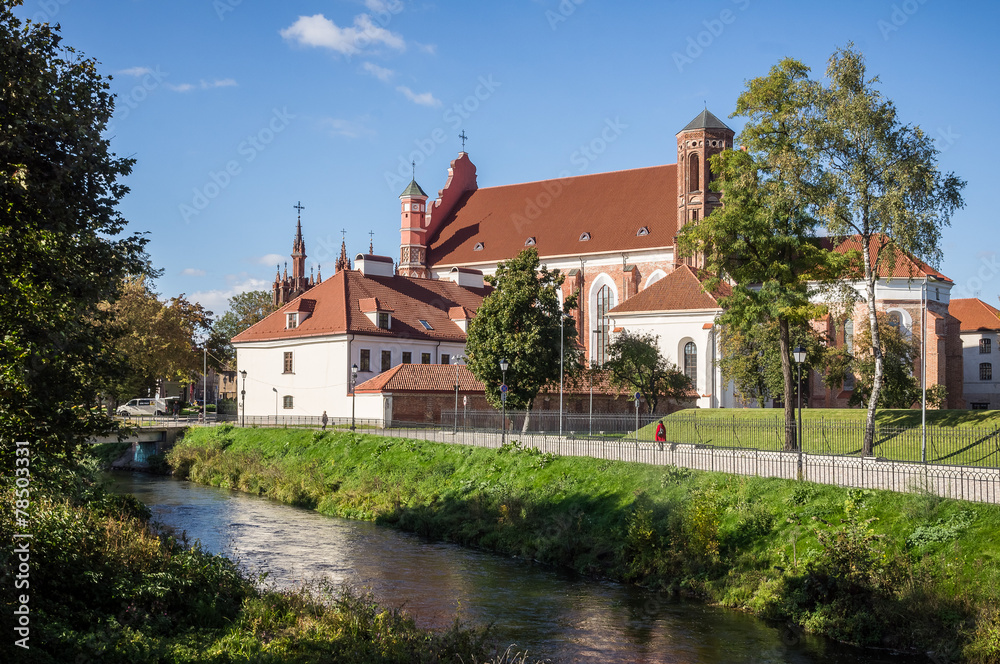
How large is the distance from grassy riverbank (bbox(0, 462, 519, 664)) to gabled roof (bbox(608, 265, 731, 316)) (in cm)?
4116

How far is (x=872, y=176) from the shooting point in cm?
2839

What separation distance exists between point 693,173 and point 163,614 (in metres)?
55.4

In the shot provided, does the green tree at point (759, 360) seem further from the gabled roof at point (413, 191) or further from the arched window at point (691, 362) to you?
the gabled roof at point (413, 191)

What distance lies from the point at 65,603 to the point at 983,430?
96.9ft

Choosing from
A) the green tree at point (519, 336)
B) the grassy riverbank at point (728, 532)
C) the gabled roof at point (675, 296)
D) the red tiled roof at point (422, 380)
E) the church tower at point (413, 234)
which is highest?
the church tower at point (413, 234)

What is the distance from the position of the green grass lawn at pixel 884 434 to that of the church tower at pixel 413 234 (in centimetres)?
4098

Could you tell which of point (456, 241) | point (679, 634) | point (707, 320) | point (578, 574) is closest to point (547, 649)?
point (679, 634)

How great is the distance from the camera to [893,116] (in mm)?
28203

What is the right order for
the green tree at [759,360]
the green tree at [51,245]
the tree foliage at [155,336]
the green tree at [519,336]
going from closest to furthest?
the green tree at [51,245] < the green tree at [519,336] < the green tree at [759,360] < the tree foliage at [155,336]

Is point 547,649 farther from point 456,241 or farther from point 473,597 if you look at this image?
point 456,241

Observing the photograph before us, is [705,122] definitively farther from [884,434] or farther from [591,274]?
[884,434]

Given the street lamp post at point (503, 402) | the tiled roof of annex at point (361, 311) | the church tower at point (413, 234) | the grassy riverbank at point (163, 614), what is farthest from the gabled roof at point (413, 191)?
the grassy riverbank at point (163, 614)

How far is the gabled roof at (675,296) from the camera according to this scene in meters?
55.1

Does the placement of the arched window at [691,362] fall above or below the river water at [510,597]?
above
